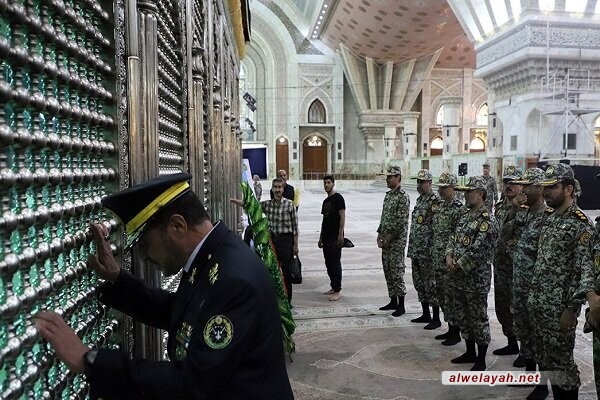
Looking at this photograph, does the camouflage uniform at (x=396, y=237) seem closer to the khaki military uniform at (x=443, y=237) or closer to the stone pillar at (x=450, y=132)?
the khaki military uniform at (x=443, y=237)

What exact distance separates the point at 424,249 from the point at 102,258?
4185 mm

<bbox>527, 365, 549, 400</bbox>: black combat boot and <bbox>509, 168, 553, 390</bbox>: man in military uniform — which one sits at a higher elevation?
<bbox>509, 168, 553, 390</bbox>: man in military uniform

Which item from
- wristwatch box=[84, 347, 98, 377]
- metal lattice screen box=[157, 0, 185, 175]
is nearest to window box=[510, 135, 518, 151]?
metal lattice screen box=[157, 0, 185, 175]

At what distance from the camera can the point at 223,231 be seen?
1.22 metres

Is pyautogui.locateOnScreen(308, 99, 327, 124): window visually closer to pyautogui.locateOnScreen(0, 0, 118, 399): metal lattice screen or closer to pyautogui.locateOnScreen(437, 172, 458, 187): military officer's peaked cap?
pyautogui.locateOnScreen(437, 172, 458, 187): military officer's peaked cap

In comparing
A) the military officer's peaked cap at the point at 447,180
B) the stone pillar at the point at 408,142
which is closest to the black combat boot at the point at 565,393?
the military officer's peaked cap at the point at 447,180

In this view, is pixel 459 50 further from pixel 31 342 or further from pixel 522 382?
pixel 31 342

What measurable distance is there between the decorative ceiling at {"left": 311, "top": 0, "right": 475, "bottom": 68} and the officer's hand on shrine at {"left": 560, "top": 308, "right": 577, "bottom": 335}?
775 inches

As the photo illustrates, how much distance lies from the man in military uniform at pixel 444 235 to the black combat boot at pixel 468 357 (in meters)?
0.33

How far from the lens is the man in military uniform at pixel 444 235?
449 cm

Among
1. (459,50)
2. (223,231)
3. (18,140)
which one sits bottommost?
(223,231)

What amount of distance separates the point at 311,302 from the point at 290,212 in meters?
1.21

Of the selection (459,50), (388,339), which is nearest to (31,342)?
(388,339)

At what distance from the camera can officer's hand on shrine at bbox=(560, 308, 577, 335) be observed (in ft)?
9.16
